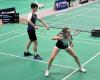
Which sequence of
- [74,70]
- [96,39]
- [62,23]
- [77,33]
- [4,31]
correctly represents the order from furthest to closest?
1. [62,23]
2. [4,31]
3. [77,33]
4. [96,39]
5. [74,70]

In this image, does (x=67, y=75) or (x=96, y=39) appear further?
(x=96, y=39)

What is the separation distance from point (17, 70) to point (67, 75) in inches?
78.9

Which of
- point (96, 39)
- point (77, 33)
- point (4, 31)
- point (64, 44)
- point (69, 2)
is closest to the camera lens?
point (64, 44)

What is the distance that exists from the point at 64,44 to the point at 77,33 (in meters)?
6.68

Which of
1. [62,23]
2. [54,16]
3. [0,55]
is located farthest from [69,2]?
[0,55]

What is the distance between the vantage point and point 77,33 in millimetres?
16766

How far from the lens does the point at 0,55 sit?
13.2 meters

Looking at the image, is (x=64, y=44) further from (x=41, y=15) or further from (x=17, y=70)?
(x=41, y=15)

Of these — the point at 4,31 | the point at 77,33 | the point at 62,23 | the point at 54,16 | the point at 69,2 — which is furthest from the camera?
the point at 69,2

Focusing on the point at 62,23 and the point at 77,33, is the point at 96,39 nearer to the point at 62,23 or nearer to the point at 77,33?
the point at 77,33

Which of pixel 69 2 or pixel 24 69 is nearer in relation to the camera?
pixel 24 69

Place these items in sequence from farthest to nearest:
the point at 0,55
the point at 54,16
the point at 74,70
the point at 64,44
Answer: the point at 54,16 → the point at 0,55 → the point at 74,70 → the point at 64,44

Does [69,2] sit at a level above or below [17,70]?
above

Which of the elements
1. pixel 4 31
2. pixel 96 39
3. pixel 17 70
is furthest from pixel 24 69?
pixel 4 31
